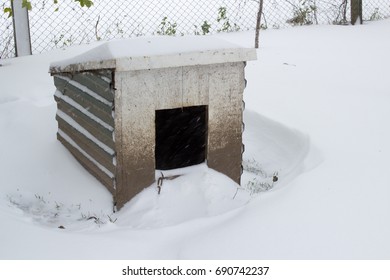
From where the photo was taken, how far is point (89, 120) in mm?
4473

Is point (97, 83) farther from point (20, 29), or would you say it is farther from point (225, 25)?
point (225, 25)

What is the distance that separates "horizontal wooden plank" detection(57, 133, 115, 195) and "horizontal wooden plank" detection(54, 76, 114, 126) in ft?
1.35

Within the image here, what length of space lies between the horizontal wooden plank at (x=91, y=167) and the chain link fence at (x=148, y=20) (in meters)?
3.22

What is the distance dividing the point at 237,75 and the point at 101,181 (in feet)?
4.12

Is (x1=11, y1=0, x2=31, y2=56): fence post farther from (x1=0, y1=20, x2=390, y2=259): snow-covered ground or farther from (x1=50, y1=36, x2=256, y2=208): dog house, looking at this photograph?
(x1=50, y1=36, x2=256, y2=208): dog house

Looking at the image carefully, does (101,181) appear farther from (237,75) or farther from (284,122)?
(284,122)

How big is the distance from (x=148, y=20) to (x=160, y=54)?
636 cm

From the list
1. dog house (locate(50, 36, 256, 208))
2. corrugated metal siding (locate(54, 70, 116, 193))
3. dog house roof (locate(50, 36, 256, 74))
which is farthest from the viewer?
corrugated metal siding (locate(54, 70, 116, 193))

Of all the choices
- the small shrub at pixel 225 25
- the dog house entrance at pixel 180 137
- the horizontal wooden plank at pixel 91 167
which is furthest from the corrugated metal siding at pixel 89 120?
the small shrub at pixel 225 25


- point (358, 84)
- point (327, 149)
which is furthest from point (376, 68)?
point (327, 149)

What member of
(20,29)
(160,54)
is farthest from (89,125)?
(20,29)

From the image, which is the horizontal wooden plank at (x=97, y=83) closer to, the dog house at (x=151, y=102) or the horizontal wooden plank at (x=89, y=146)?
the dog house at (x=151, y=102)

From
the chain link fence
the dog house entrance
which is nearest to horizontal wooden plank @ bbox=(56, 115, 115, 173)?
the dog house entrance

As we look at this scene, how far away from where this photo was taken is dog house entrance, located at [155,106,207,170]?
4.54 m
